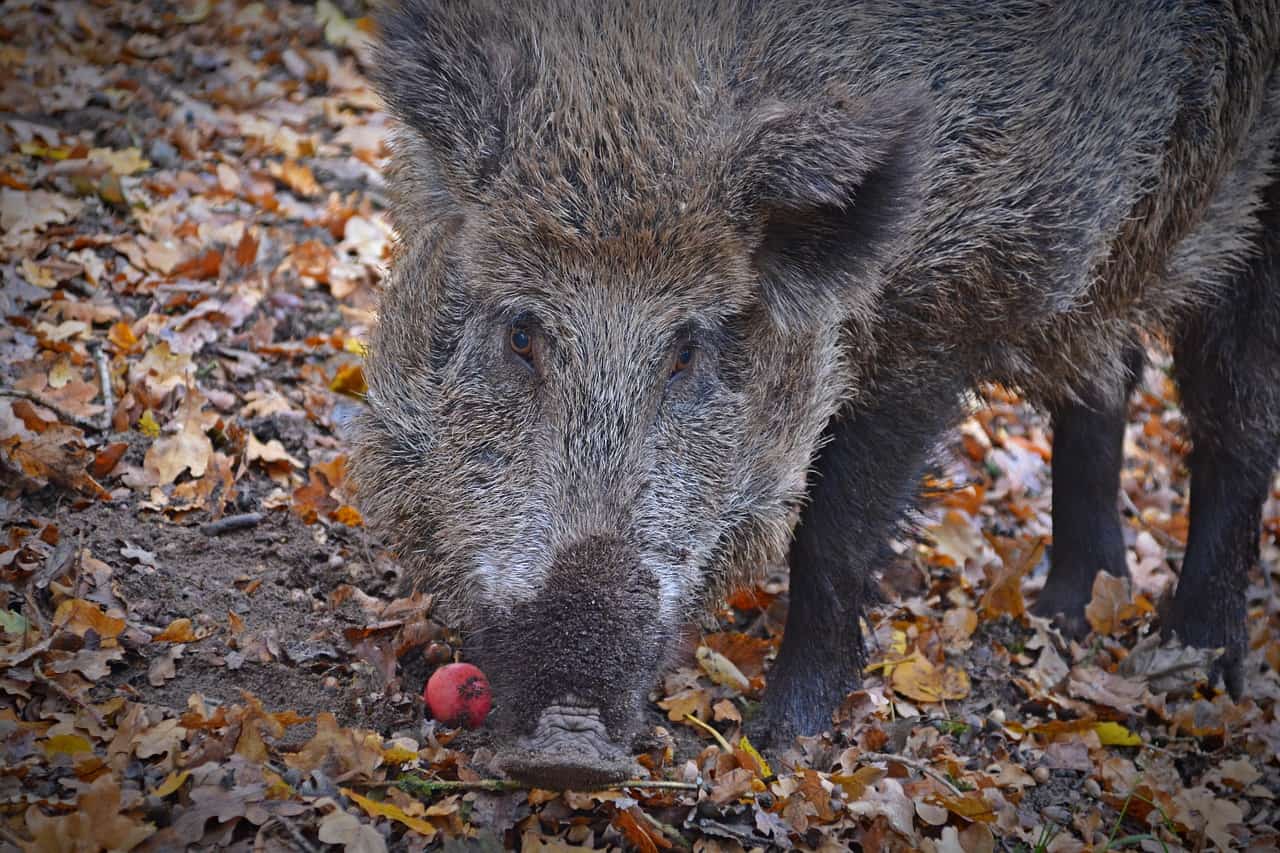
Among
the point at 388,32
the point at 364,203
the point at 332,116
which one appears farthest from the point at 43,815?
the point at 332,116

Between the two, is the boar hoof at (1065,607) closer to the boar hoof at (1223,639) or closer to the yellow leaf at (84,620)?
the boar hoof at (1223,639)

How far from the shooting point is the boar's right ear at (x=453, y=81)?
145 inches

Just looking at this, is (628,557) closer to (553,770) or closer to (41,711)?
(553,770)

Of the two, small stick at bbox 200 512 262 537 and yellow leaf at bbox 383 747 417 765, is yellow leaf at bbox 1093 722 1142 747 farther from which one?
Answer: small stick at bbox 200 512 262 537

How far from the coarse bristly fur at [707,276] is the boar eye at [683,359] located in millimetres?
25

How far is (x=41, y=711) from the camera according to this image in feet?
11.0

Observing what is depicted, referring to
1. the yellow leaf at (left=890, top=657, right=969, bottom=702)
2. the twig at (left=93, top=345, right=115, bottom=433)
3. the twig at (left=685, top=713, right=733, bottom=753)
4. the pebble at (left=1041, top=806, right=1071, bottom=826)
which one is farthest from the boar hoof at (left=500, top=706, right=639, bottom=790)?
the twig at (left=93, top=345, right=115, bottom=433)

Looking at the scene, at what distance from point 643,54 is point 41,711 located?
8.08 ft

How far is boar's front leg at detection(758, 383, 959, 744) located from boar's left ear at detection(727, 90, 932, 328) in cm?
62

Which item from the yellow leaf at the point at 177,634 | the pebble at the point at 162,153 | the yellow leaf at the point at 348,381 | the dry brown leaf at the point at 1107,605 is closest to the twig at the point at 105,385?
the yellow leaf at the point at 348,381

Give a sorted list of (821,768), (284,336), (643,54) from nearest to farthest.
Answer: (643,54)
(821,768)
(284,336)

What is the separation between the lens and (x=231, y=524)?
448 cm

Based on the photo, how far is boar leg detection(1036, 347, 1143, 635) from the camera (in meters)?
5.95

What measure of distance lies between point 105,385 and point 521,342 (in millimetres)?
2062
